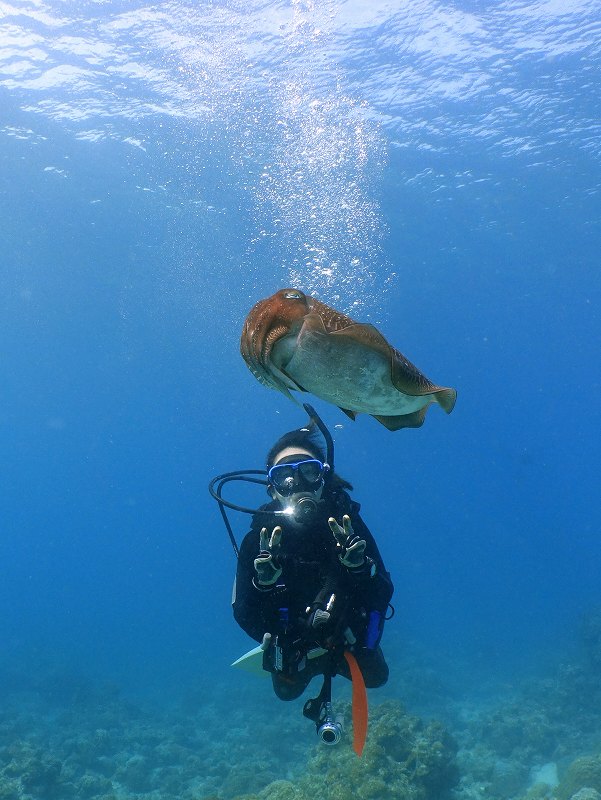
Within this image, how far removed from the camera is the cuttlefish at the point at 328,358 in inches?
66.1

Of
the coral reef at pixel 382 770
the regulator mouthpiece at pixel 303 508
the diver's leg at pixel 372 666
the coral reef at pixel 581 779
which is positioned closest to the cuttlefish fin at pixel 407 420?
the regulator mouthpiece at pixel 303 508

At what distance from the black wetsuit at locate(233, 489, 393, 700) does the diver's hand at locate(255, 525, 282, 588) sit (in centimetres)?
25

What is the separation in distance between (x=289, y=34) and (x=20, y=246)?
19.2 meters

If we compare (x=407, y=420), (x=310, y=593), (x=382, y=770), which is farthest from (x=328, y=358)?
(x=382, y=770)

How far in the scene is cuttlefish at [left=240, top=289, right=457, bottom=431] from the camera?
1679 mm

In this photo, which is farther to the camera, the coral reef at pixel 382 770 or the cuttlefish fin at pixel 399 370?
the coral reef at pixel 382 770

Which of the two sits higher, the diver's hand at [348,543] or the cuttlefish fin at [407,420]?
the diver's hand at [348,543]

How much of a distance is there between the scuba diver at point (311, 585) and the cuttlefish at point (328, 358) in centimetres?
223

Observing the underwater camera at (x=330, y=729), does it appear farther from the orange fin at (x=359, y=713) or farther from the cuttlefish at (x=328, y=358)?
the cuttlefish at (x=328, y=358)

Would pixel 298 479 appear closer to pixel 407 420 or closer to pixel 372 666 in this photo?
pixel 372 666

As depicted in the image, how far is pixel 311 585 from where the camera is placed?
4.59m

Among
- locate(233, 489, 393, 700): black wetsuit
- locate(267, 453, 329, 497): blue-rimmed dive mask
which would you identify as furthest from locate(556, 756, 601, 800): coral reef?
locate(267, 453, 329, 497): blue-rimmed dive mask

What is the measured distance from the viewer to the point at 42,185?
76.9 ft

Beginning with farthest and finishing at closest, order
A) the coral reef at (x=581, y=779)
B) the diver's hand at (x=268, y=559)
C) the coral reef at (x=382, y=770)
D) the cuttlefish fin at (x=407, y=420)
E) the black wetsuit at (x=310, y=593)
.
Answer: the coral reef at (x=581, y=779) < the coral reef at (x=382, y=770) < the black wetsuit at (x=310, y=593) < the diver's hand at (x=268, y=559) < the cuttlefish fin at (x=407, y=420)
